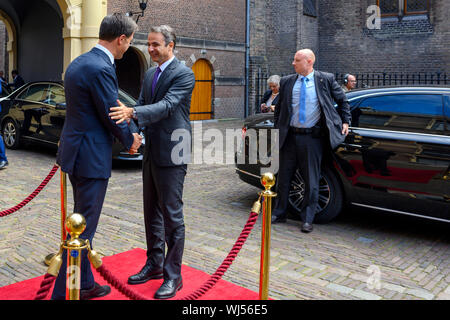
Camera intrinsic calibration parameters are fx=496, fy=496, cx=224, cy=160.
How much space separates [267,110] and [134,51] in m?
10.7

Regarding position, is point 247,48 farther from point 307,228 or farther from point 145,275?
point 145,275

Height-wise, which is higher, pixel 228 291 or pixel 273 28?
pixel 273 28

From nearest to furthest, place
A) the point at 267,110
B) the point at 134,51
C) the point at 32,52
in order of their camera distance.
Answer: the point at 267,110 → the point at 134,51 → the point at 32,52

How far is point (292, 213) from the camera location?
5980mm

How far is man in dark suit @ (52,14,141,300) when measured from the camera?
3.29 metres

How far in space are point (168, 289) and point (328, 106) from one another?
2.83m

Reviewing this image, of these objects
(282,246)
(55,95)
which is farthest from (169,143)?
(55,95)

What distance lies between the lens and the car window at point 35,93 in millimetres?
10492

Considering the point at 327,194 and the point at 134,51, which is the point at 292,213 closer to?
the point at 327,194

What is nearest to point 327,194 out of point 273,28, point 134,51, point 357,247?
point 357,247

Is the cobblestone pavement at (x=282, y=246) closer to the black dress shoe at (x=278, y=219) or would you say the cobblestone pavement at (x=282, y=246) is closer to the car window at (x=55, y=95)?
the black dress shoe at (x=278, y=219)

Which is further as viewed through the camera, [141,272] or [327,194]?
[327,194]

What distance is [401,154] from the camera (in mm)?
5125

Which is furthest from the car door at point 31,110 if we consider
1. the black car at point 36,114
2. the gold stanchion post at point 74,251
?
the gold stanchion post at point 74,251
